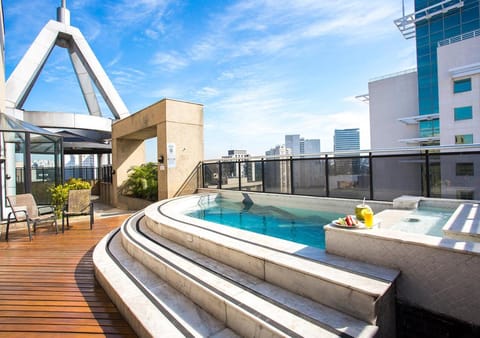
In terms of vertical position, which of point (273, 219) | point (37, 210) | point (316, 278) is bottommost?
point (273, 219)

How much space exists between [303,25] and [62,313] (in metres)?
8.06

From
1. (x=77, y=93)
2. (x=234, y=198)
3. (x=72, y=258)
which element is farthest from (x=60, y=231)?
(x=77, y=93)

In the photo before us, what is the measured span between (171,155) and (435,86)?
33004 mm

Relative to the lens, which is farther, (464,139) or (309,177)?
(464,139)

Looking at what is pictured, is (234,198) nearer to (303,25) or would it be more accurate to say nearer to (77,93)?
(303,25)

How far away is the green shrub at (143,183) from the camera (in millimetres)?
9875

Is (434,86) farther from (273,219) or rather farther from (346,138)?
(346,138)

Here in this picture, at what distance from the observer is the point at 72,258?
374 centimetres

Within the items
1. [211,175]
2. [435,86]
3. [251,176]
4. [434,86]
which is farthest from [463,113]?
[211,175]

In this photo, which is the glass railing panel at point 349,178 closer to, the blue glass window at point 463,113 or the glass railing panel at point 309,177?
the glass railing panel at point 309,177

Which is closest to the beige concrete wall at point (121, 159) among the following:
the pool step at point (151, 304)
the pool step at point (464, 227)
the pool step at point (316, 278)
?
the pool step at point (151, 304)

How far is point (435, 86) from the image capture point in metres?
28.0

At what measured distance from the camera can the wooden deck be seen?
2.12m

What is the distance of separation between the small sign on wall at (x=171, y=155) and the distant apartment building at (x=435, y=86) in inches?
645
